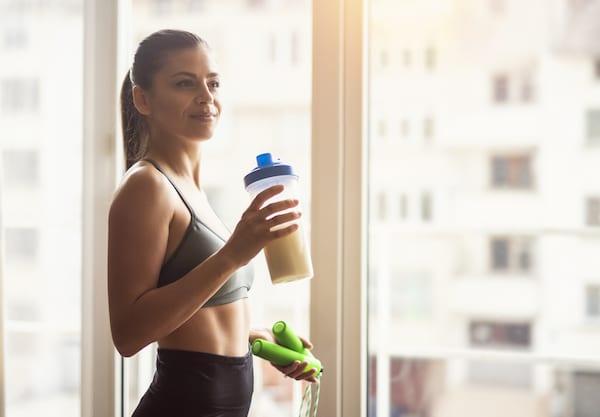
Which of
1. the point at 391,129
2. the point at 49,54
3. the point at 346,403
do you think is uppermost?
the point at 391,129

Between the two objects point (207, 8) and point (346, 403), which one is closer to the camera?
point (346, 403)

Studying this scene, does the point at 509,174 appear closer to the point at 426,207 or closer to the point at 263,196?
the point at 426,207

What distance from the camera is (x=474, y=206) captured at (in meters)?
8.88

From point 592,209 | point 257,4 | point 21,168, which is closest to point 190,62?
point 21,168

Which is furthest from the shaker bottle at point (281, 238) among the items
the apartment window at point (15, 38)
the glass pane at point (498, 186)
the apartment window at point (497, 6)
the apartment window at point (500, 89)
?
the apartment window at point (500, 89)

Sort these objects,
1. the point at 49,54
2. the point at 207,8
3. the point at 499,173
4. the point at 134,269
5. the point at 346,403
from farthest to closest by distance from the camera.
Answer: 1. the point at 499,173
2. the point at 207,8
3. the point at 49,54
4. the point at 346,403
5. the point at 134,269

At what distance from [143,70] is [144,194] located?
22 centimetres

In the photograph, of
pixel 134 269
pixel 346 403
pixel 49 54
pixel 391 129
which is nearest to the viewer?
pixel 134 269

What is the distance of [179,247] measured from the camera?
1019mm

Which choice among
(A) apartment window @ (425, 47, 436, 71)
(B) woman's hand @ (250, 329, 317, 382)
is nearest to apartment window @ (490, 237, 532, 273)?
(A) apartment window @ (425, 47, 436, 71)

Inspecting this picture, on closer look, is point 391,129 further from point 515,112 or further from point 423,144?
point 515,112

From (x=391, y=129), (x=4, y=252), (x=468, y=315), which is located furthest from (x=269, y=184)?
(x=468, y=315)

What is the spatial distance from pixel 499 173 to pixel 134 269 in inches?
307

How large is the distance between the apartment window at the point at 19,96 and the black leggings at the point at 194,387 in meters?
1.06
